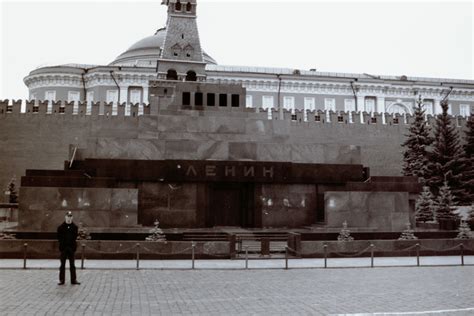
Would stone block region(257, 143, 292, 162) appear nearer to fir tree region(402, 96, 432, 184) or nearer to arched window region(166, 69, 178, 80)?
arched window region(166, 69, 178, 80)

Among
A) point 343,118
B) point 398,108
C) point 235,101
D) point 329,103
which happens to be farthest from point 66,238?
point 398,108

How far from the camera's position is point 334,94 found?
4794cm

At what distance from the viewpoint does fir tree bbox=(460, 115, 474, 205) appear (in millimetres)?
29484

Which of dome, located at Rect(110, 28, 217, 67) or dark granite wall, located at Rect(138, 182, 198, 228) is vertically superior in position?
dome, located at Rect(110, 28, 217, 67)

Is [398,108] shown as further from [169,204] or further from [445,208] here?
[169,204]

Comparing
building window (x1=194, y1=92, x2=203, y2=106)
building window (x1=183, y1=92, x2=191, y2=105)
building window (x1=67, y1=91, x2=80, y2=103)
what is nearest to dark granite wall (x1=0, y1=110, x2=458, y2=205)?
building window (x1=194, y1=92, x2=203, y2=106)

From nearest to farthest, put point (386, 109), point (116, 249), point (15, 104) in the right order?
point (116, 249)
point (15, 104)
point (386, 109)

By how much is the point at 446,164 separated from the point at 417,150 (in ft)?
7.99

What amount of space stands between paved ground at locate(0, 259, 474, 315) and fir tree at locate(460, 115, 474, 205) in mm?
19314

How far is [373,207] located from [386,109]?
Result: 105 feet

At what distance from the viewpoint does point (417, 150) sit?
107 ft

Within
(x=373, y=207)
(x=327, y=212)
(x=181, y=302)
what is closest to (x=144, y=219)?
(x=327, y=212)

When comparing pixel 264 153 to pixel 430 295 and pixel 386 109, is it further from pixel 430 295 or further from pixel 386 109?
pixel 386 109

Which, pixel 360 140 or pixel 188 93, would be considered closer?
pixel 188 93
